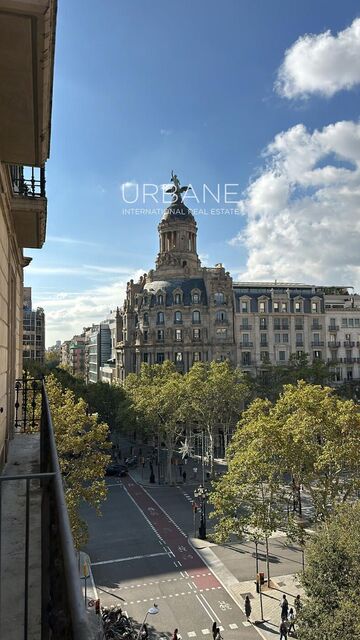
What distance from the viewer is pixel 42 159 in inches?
283

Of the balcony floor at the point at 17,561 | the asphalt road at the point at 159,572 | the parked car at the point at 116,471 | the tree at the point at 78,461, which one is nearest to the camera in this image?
the balcony floor at the point at 17,561

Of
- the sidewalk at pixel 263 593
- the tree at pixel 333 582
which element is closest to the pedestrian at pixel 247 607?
the sidewalk at pixel 263 593

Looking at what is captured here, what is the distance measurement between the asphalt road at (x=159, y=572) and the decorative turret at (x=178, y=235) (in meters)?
44.0

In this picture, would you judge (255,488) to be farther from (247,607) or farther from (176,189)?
(176,189)

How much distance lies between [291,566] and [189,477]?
19.2 metres

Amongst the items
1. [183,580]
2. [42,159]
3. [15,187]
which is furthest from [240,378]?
[42,159]

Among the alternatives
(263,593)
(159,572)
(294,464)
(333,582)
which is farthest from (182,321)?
(333,582)

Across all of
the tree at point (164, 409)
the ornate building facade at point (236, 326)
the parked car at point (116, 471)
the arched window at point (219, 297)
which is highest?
the arched window at point (219, 297)

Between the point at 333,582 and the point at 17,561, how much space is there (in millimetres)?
13305

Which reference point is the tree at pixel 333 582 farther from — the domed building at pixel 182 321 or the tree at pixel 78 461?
the domed building at pixel 182 321

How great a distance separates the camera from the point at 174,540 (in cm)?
2869

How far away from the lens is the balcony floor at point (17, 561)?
13.8 feet

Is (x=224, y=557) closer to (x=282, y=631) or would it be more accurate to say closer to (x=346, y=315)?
(x=282, y=631)

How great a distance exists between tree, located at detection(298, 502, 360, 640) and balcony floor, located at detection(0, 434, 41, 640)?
10.6m
